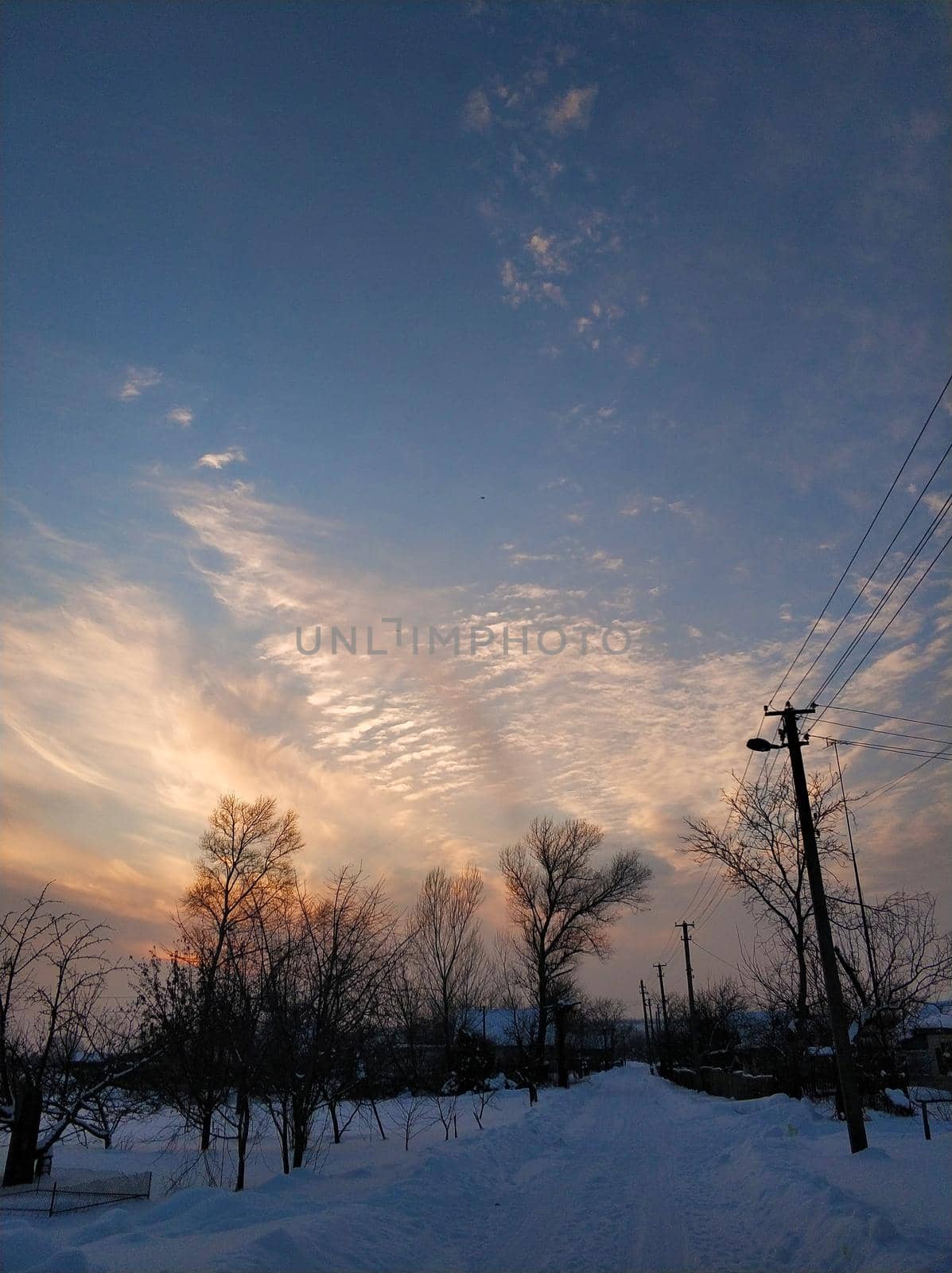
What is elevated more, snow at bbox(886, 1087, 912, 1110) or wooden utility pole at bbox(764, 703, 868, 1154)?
wooden utility pole at bbox(764, 703, 868, 1154)

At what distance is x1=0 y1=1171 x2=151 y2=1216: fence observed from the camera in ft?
36.3

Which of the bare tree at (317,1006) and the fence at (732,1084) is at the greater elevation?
the bare tree at (317,1006)

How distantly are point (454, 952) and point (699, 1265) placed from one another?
4337 cm

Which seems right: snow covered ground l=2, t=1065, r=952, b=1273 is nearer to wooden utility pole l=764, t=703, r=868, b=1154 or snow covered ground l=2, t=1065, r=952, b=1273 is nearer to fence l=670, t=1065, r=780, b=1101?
wooden utility pole l=764, t=703, r=868, b=1154

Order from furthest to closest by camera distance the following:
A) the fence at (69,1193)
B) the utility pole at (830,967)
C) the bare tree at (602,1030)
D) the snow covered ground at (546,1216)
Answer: the bare tree at (602,1030) → the utility pole at (830,967) → the fence at (69,1193) → the snow covered ground at (546,1216)

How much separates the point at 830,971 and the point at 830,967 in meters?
0.07

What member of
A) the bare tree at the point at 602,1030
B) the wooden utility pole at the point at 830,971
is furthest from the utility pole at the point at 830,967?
the bare tree at the point at 602,1030

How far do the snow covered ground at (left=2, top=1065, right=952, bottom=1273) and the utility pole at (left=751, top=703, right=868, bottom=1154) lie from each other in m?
0.65

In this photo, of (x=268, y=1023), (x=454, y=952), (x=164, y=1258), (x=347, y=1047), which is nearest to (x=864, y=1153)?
(x=347, y=1047)

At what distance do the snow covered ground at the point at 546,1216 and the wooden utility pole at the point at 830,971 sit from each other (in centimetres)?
58

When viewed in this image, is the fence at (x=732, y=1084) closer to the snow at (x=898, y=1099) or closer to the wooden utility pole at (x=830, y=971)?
the snow at (x=898, y=1099)

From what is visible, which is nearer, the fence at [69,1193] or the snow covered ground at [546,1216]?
the snow covered ground at [546,1216]

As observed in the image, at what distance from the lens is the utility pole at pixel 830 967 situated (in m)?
13.5

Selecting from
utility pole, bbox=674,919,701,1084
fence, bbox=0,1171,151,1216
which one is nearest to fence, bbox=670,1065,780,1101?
utility pole, bbox=674,919,701,1084
